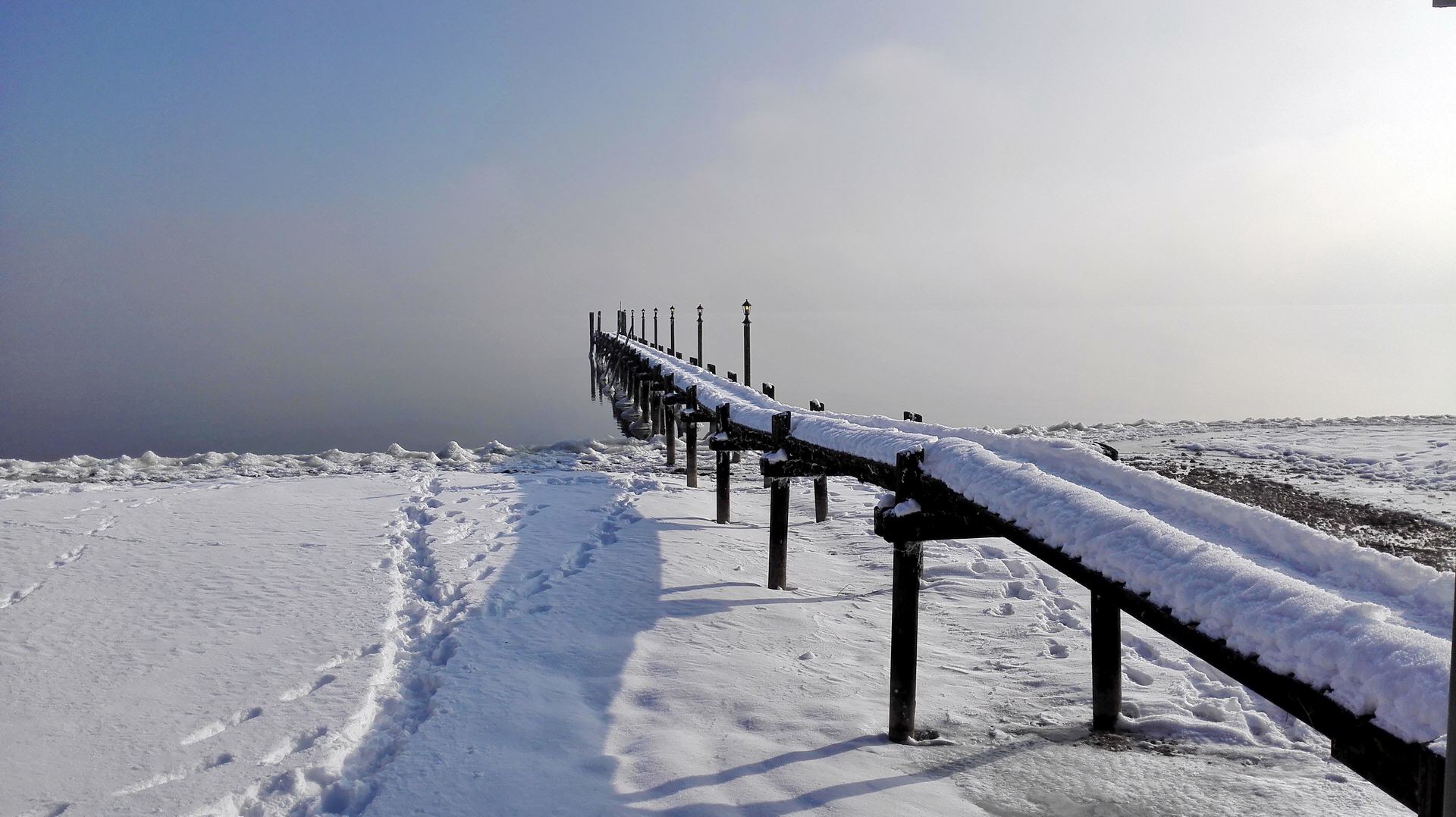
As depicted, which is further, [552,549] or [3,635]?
[552,549]

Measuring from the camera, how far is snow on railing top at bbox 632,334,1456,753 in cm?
246

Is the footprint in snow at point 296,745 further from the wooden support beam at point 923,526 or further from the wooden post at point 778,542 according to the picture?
the wooden post at point 778,542

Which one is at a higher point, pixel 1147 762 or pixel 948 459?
pixel 948 459

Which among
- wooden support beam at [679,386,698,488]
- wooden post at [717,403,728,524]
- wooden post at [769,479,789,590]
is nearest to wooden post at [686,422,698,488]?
wooden support beam at [679,386,698,488]

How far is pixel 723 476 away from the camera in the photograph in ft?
38.3

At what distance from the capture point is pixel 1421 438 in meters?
17.5

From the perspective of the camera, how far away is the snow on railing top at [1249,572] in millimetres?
2457

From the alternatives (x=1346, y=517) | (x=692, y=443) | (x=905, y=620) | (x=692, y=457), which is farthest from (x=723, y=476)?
(x=1346, y=517)

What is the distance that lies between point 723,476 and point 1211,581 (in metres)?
8.60

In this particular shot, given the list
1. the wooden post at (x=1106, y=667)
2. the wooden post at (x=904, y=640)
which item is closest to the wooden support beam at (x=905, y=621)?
the wooden post at (x=904, y=640)

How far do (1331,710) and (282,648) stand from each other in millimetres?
6547

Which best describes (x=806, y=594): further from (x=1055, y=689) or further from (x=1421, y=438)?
(x=1421, y=438)

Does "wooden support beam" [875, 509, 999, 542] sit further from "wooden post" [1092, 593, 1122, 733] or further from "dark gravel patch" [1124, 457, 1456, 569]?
"dark gravel patch" [1124, 457, 1456, 569]

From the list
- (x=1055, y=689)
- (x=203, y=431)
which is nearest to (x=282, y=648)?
(x=1055, y=689)
